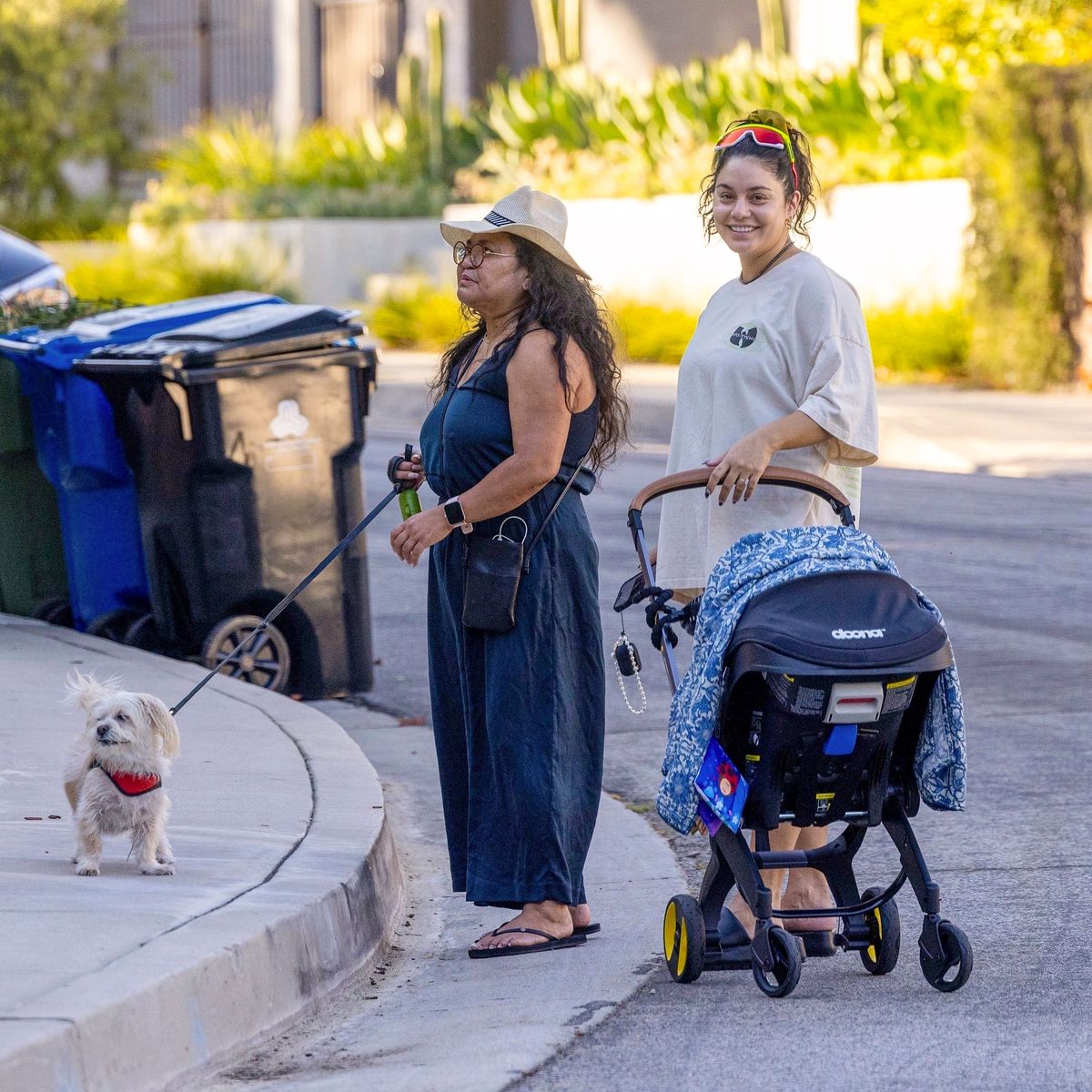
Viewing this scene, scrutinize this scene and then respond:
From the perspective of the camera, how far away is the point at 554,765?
15.9ft

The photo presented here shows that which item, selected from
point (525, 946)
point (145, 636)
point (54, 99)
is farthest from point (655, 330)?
point (525, 946)

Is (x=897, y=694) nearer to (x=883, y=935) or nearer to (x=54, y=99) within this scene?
(x=883, y=935)

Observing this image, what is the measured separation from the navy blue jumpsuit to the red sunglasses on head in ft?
2.34

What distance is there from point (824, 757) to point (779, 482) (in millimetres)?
727

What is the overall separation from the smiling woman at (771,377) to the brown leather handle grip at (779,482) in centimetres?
5

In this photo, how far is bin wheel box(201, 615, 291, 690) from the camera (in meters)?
7.77

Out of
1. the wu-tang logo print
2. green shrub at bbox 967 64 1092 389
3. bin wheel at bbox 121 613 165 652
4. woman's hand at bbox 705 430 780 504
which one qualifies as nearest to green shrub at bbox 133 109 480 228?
green shrub at bbox 967 64 1092 389

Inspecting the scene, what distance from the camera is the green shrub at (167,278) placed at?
25.3m

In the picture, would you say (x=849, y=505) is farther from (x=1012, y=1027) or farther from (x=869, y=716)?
(x=1012, y=1027)

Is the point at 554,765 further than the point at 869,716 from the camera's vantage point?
Yes

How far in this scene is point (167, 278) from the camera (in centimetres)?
2564

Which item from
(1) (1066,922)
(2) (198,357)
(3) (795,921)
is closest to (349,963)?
(3) (795,921)

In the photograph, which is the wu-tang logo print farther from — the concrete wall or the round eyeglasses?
the concrete wall

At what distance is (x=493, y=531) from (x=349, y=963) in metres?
1.07
